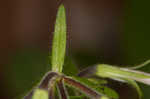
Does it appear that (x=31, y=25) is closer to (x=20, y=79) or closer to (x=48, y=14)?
(x=48, y=14)

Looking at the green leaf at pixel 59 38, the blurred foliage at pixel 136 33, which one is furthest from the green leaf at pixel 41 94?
the blurred foliage at pixel 136 33

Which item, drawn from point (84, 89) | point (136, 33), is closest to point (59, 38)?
point (84, 89)

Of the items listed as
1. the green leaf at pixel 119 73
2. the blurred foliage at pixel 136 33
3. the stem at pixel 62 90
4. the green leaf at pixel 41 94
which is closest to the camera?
the green leaf at pixel 41 94

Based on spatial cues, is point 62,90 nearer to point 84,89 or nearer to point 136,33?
point 84,89

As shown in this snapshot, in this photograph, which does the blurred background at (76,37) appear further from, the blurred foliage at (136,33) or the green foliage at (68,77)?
the green foliage at (68,77)

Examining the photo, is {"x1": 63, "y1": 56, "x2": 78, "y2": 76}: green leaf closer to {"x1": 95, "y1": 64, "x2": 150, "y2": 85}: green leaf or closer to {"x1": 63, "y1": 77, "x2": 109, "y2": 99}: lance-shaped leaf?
{"x1": 95, "y1": 64, "x2": 150, "y2": 85}: green leaf

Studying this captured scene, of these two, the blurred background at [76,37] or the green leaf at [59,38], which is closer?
the green leaf at [59,38]

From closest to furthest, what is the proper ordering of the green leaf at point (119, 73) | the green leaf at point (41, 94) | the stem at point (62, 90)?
the green leaf at point (41, 94)
the stem at point (62, 90)
the green leaf at point (119, 73)

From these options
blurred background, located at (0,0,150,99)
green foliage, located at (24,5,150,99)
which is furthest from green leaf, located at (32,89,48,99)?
blurred background, located at (0,0,150,99)

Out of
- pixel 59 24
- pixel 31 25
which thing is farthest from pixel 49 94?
pixel 31 25

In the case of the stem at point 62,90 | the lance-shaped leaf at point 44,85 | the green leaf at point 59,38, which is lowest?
the stem at point 62,90
